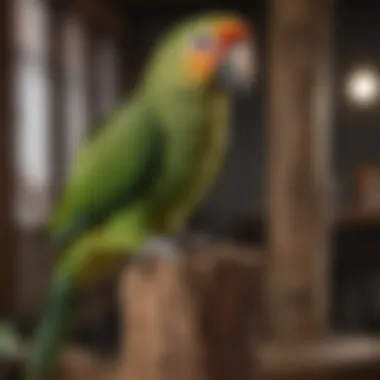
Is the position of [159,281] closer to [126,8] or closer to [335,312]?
[335,312]

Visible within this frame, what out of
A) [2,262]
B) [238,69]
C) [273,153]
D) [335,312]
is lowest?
[335,312]

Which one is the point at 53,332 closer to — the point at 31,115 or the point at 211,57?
the point at 211,57

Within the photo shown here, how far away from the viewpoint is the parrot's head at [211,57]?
756 mm

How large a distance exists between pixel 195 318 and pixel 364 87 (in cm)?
87

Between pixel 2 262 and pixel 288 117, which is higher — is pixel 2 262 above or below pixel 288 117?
below

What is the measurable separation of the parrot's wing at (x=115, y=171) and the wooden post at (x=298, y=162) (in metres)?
0.48

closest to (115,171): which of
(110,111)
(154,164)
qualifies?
(154,164)

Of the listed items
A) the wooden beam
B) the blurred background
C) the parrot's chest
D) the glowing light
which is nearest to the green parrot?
the parrot's chest

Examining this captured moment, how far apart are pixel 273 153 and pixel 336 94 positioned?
1.40 feet

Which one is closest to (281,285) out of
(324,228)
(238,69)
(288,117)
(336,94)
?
(324,228)

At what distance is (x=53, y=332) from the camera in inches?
31.1

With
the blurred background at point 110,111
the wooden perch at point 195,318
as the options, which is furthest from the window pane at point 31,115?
the wooden perch at point 195,318

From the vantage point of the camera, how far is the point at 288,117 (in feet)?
4.07

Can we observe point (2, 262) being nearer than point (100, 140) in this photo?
No
